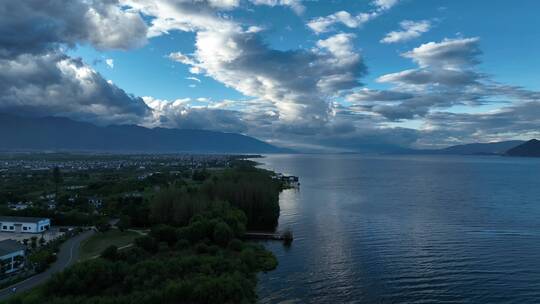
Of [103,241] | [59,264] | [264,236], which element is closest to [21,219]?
[103,241]

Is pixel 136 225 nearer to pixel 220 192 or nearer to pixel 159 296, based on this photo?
pixel 220 192

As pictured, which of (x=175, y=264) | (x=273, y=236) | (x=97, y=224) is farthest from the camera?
(x=97, y=224)

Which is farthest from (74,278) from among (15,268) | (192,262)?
(15,268)

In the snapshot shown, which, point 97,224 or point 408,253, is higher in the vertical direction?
point 97,224

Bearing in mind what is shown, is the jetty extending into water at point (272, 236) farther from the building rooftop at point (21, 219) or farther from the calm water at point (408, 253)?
the building rooftop at point (21, 219)

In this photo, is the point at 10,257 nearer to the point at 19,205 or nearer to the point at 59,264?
the point at 59,264

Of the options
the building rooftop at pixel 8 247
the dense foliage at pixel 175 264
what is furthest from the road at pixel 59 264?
the building rooftop at pixel 8 247

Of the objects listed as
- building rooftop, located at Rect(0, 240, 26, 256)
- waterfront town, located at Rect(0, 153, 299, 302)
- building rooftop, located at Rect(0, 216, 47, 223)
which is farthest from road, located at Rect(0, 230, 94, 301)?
building rooftop, located at Rect(0, 216, 47, 223)
